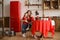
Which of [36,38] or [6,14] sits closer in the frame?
[36,38]

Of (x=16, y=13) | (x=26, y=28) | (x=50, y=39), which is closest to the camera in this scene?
(x=50, y=39)

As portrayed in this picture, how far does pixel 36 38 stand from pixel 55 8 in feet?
8.76

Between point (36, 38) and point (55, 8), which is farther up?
point (55, 8)

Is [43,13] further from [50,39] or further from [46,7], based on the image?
[50,39]

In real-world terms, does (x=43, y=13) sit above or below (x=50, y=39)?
above

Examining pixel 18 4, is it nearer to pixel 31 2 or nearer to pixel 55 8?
pixel 31 2

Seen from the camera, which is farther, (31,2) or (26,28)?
(31,2)

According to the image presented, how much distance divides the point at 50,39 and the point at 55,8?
2.63 m

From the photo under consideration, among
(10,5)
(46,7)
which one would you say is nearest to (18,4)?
(10,5)

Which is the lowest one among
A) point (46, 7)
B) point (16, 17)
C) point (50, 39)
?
point (50, 39)

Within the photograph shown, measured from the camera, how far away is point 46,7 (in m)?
8.30

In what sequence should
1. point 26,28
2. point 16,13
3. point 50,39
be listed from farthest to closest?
point 16,13, point 26,28, point 50,39

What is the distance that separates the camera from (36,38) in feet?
20.5

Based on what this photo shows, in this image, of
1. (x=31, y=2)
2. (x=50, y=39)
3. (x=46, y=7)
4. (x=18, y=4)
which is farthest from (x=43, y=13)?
(x=50, y=39)
